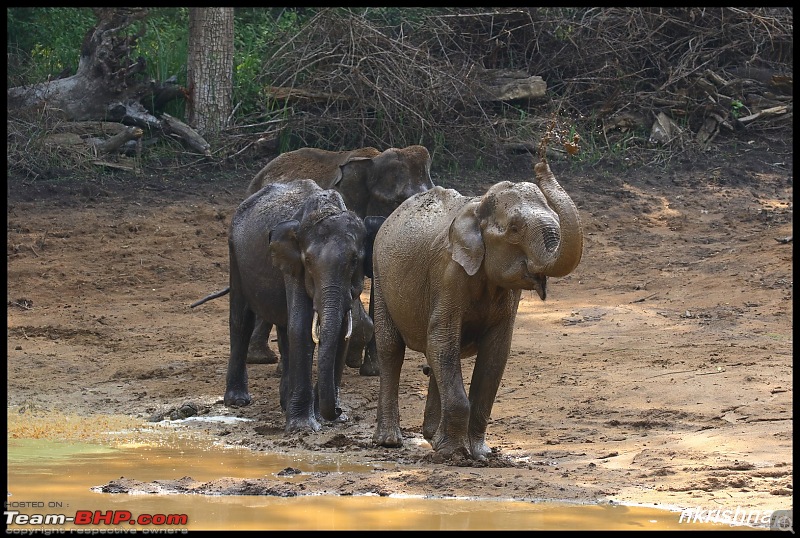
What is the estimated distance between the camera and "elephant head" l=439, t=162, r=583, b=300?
6.90 metres

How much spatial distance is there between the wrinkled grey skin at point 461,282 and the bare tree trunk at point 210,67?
29.4 ft

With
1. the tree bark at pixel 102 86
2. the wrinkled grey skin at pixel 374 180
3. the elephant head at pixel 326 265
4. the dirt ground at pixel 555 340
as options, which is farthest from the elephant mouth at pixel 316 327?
the tree bark at pixel 102 86

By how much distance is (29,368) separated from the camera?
1131 cm

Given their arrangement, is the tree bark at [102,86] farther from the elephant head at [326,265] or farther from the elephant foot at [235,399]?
the elephant head at [326,265]

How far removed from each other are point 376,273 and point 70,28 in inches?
431

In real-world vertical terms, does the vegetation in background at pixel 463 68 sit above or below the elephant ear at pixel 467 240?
above

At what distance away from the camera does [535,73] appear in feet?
60.0

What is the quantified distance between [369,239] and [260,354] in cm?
288

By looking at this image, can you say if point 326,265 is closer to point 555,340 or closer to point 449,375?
point 449,375

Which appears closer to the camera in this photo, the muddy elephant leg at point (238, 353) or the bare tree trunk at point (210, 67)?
the muddy elephant leg at point (238, 353)

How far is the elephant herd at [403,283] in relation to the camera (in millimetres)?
7383

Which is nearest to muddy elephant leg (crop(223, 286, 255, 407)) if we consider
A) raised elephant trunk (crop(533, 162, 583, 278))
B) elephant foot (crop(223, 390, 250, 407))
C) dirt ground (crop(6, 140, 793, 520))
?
elephant foot (crop(223, 390, 250, 407))
